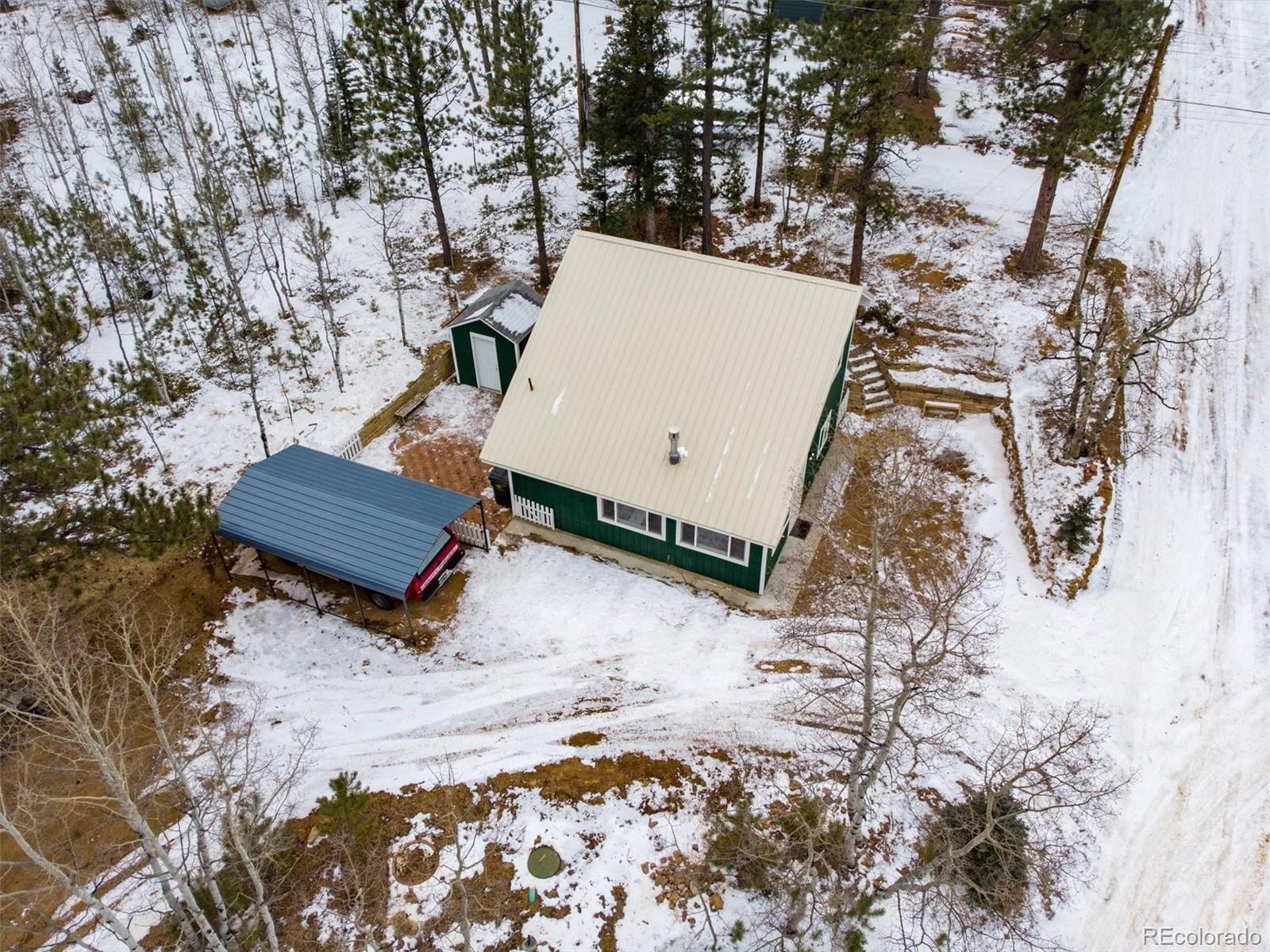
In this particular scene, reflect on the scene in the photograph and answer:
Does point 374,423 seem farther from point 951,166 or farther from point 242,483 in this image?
point 951,166

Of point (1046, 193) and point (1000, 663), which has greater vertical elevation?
point (1046, 193)

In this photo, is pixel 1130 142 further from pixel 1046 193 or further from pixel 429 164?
pixel 429 164


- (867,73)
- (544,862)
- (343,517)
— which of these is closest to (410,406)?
(343,517)

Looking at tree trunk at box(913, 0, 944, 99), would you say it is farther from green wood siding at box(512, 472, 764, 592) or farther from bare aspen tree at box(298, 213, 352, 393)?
bare aspen tree at box(298, 213, 352, 393)

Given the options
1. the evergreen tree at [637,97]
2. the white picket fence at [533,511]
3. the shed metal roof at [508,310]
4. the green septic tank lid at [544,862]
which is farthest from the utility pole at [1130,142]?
the green septic tank lid at [544,862]

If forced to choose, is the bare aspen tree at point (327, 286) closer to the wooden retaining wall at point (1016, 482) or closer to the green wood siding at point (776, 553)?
the green wood siding at point (776, 553)

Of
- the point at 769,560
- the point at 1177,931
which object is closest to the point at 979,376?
the point at 769,560
